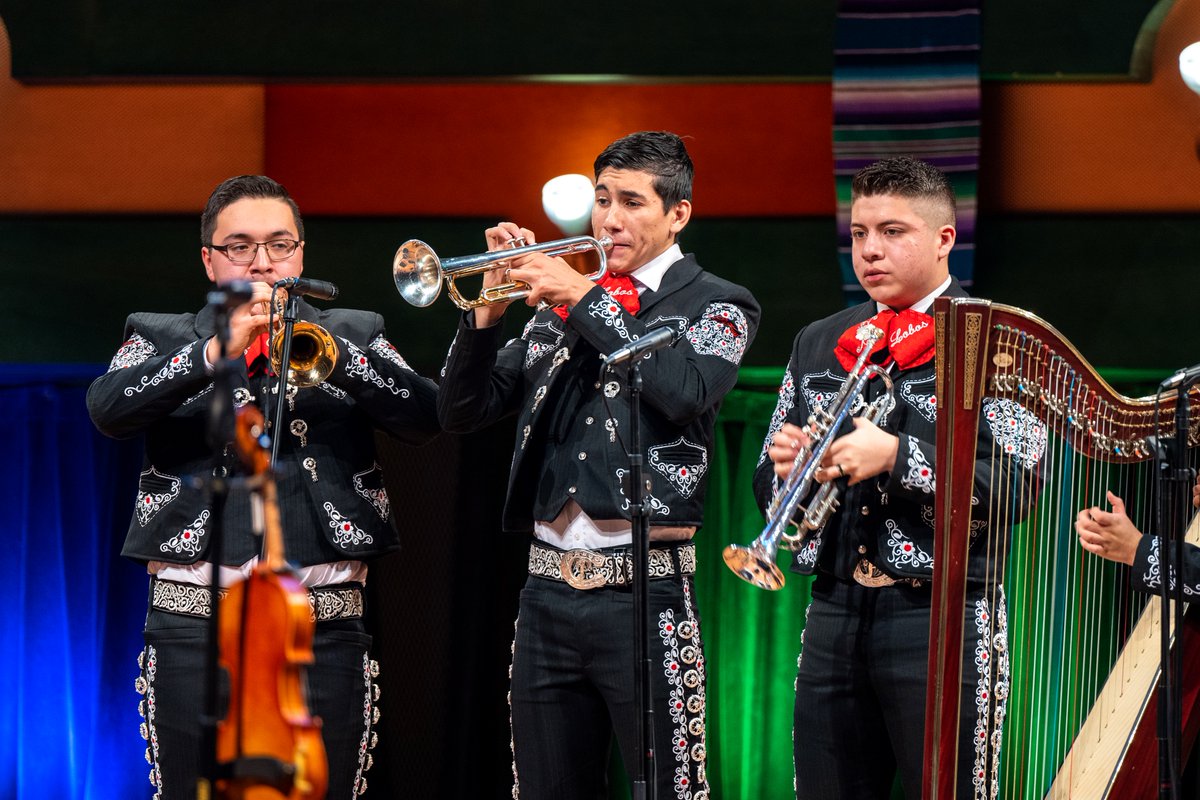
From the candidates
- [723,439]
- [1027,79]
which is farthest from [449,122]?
[1027,79]

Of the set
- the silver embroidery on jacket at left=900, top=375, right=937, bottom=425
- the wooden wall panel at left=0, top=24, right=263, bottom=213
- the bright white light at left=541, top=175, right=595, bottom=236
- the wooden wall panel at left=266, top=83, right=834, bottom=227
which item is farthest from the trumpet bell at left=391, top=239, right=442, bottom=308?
the wooden wall panel at left=0, top=24, right=263, bottom=213

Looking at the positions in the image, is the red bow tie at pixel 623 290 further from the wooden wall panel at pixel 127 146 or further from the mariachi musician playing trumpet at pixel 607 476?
the wooden wall panel at pixel 127 146

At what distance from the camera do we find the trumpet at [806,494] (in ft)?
10.5

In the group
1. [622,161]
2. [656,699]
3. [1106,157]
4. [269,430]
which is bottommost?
[656,699]

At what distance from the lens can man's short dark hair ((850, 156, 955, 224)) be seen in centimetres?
353

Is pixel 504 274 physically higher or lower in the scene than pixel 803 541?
higher

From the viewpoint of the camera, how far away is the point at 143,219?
19.9 feet

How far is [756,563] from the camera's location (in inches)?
126

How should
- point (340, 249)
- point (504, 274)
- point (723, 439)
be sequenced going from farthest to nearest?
point (340, 249)
point (723, 439)
point (504, 274)

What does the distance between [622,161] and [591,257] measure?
74.4 inches

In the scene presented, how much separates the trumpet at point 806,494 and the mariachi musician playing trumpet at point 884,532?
0.08ft

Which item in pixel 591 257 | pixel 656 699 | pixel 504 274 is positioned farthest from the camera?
pixel 591 257

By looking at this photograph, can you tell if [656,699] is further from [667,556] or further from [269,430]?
[269,430]

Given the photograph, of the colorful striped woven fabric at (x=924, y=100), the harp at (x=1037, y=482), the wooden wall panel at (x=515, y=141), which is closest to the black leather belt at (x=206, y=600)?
the harp at (x=1037, y=482)
